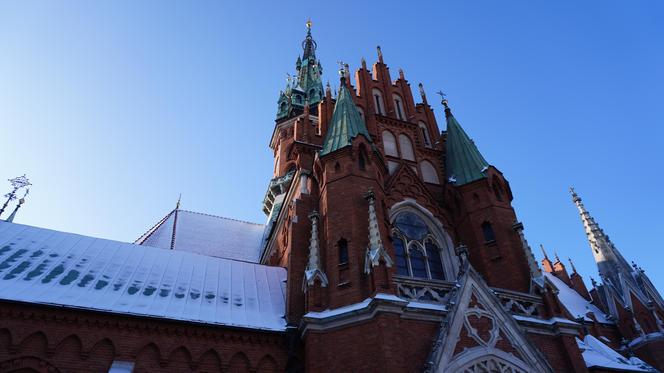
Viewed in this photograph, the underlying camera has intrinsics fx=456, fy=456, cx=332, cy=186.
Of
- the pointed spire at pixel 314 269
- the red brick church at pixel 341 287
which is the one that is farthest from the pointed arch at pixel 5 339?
the pointed spire at pixel 314 269

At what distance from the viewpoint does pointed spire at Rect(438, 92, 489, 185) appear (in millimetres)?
16688

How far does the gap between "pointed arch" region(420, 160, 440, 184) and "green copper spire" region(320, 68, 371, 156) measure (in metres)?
3.21

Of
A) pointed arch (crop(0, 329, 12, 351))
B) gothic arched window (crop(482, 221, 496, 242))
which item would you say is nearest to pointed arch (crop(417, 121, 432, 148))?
gothic arched window (crop(482, 221, 496, 242))

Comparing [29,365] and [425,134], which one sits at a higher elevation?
[425,134]

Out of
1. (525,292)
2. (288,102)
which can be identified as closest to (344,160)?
(525,292)

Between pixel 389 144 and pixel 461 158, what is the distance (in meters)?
2.86

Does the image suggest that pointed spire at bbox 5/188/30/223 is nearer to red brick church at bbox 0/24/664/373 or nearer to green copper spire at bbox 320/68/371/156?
red brick church at bbox 0/24/664/373

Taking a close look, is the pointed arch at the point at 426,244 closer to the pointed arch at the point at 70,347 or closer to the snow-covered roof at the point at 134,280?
the snow-covered roof at the point at 134,280

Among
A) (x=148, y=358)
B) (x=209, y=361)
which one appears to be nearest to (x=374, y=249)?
(x=209, y=361)

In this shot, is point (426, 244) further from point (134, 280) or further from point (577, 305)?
point (577, 305)

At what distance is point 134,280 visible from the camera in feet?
43.8

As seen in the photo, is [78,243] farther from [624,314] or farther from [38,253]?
[624,314]

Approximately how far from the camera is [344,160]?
47.3 ft

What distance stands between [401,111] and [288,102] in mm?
13083
